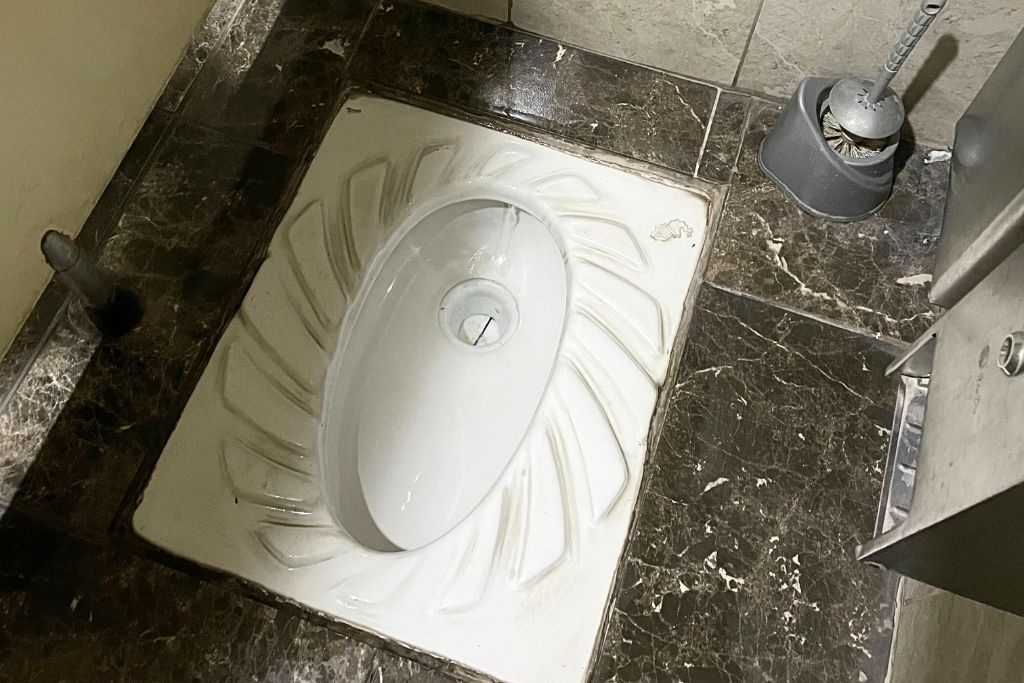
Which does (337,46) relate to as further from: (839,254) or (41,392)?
(839,254)

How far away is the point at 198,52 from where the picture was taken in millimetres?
1104

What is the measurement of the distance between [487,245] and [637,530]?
41cm

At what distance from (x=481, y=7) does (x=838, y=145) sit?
49 centimetres

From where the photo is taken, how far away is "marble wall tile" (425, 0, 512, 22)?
1113 mm

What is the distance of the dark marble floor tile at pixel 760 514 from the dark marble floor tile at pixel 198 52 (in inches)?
27.7

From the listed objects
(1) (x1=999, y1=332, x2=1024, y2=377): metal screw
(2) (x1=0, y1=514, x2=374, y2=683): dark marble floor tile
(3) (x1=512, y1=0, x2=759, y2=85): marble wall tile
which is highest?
(3) (x1=512, y1=0, x2=759, y2=85): marble wall tile

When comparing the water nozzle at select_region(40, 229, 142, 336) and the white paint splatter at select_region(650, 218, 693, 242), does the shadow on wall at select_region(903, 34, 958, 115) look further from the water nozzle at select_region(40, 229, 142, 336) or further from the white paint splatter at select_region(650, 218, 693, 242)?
the water nozzle at select_region(40, 229, 142, 336)

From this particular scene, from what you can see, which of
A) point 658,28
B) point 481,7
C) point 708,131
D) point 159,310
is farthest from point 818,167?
point 159,310

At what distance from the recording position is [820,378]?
37.3 inches

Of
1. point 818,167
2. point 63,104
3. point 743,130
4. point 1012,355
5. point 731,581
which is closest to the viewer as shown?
point 1012,355

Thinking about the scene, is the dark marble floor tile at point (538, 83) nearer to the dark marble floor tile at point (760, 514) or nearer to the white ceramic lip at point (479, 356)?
the white ceramic lip at point (479, 356)

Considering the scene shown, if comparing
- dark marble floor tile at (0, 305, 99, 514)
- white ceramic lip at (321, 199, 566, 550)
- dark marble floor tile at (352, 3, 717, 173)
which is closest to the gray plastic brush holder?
dark marble floor tile at (352, 3, 717, 173)

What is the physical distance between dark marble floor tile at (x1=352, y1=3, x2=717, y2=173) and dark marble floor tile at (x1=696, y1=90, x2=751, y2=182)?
13 mm

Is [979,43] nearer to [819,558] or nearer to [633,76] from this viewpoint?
[633,76]
